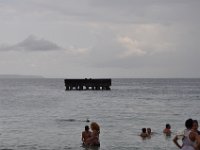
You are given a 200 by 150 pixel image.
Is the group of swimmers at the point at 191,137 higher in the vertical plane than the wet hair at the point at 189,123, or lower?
lower

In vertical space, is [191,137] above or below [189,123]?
below

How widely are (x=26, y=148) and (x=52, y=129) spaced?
31.0 ft

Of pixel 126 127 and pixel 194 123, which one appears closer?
pixel 194 123

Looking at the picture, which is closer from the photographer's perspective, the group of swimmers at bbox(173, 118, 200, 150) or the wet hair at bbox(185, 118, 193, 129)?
the group of swimmers at bbox(173, 118, 200, 150)

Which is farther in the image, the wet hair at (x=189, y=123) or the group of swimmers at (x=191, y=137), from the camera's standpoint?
the wet hair at (x=189, y=123)

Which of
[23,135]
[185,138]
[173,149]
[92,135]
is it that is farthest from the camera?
[23,135]

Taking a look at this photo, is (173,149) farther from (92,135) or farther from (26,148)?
(26,148)

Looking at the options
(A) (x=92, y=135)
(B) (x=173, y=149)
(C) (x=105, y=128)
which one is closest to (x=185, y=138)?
(A) (x=92, y=135)

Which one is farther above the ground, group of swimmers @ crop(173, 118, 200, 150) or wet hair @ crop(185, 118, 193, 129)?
wet hair @ crop(185, 118, 193, 129)

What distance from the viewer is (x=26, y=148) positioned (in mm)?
23766

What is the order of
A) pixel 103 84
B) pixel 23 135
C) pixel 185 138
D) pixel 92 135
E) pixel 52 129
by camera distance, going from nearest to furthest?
pixel 185 138 < pixel 92 135 < pixel 23 135 < pixel 52 129 < pixel 103 84

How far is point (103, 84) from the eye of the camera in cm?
10394

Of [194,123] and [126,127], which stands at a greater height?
[194,123]

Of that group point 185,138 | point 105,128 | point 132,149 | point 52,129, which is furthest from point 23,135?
point 185,138
